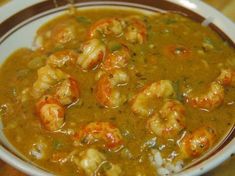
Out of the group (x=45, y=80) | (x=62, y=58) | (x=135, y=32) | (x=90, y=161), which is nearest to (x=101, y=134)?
(x=90, y=161)

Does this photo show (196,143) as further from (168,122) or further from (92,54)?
(92,54)

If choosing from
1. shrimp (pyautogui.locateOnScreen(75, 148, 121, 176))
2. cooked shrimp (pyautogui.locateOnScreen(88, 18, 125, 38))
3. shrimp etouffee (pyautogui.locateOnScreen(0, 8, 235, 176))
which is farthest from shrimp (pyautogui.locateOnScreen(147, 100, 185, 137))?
cooked shrimp (pyautogui.locateOnScreen(88, 18, 125, 38))

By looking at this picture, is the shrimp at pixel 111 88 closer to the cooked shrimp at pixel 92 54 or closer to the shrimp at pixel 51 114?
the cooked shrimp at pixel 92 54

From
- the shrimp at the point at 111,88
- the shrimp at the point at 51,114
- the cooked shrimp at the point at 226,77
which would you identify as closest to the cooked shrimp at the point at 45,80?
the shrimp at the point at 51,114

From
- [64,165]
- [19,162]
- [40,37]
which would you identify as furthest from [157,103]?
[40,37]

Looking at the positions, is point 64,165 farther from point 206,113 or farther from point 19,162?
point 206,113
